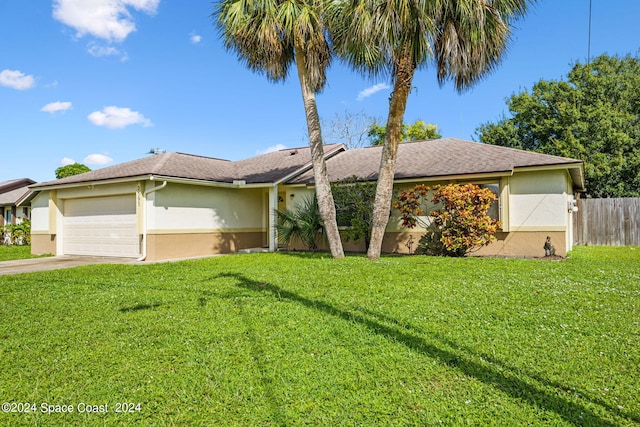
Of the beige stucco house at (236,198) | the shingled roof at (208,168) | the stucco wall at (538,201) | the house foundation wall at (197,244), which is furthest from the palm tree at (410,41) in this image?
the house foundation wall at (197,244)

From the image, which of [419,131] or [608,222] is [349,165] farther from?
[419,131]

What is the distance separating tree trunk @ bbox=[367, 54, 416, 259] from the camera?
10359 mm

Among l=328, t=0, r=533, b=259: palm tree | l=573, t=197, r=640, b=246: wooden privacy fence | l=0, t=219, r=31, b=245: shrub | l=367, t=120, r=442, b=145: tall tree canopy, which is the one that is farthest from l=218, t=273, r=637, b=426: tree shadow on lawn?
l=367, t=120, r=442, b=145: tall tree canopy

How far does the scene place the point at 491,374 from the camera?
12.0 ft

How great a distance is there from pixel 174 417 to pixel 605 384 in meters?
3.69

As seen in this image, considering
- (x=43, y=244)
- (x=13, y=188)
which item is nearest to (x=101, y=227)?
(x=43, y=244)

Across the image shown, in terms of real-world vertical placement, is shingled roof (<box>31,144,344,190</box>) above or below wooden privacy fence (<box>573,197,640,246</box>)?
above

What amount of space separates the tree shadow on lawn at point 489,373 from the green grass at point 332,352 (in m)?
0.02

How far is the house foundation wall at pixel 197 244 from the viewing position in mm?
13211

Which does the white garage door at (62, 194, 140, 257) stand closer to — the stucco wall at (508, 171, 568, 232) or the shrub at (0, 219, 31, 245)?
the shrub at (0, 219, 31, 245)

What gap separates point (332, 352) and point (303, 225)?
10.0m

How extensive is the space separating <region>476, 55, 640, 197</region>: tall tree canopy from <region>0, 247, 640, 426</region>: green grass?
1828 cm

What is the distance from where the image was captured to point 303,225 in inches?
558

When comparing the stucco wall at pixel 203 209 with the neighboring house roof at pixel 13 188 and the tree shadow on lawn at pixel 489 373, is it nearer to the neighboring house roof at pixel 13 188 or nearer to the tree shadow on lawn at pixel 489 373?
the tree shadow on lawn at pixel 489 373
